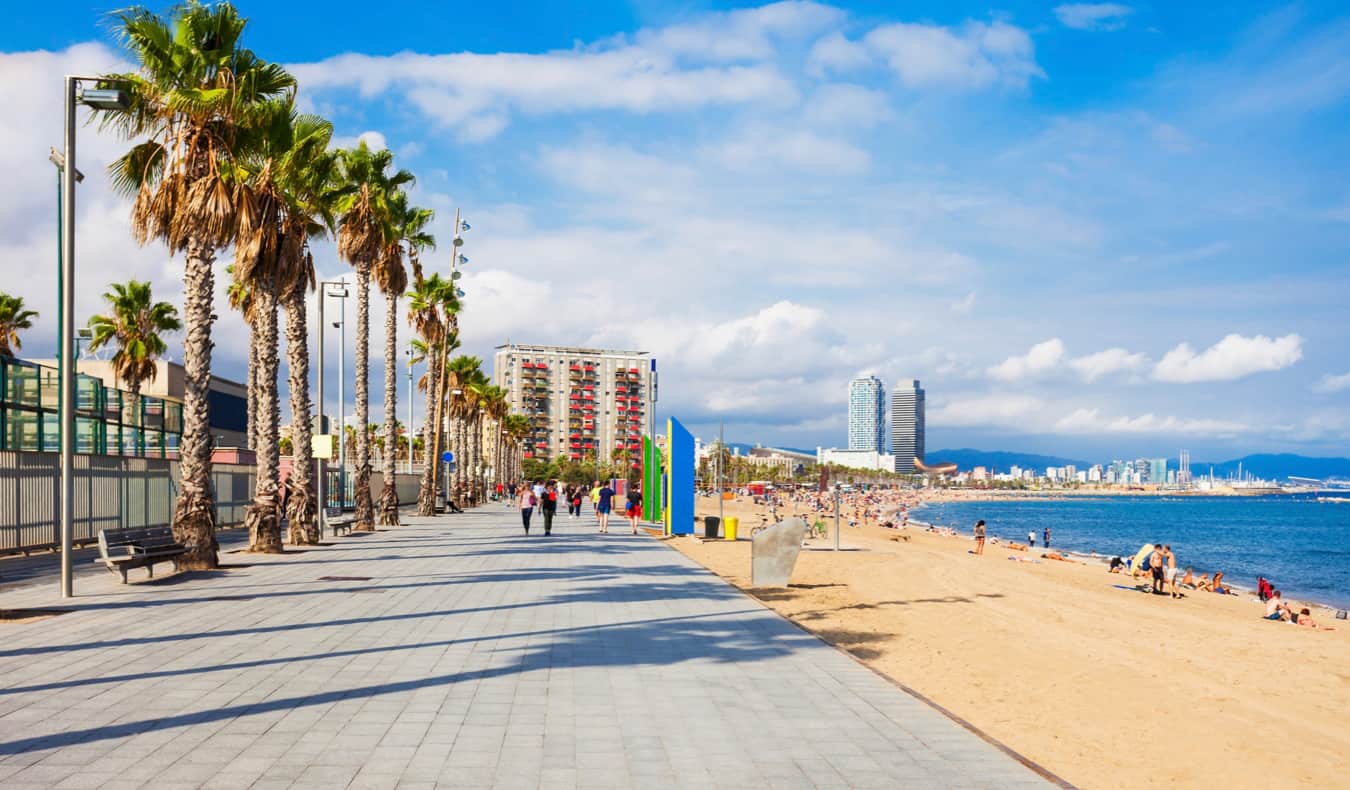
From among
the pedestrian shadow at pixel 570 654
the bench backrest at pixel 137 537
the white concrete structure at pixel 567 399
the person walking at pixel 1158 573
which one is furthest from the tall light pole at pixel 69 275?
the white concrete structure at pixel 567 399

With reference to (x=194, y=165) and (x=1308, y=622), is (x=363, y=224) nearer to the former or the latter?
(x=194, y=165)

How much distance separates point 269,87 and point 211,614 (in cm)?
1069

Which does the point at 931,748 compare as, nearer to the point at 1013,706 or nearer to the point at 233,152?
the point at 1013,706

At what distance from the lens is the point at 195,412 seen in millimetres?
17984

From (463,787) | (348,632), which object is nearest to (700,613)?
(348,632)

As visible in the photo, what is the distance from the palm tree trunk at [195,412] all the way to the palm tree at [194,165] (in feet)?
0.06

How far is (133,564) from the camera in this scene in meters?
15.4

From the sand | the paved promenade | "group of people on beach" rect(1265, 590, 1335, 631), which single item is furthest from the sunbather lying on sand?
the paved promenade

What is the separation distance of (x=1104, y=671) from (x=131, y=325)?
4001 cm

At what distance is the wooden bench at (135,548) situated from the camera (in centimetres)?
1534

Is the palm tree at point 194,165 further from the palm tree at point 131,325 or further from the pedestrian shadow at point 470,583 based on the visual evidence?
the palm tree at point 131,325

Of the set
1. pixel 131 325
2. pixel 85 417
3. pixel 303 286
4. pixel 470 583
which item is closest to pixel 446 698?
pixel 470 583

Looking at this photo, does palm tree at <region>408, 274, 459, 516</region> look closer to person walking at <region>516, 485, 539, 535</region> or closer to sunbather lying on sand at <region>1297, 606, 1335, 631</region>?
person walking at <region>516, 485, 539, 535</region>

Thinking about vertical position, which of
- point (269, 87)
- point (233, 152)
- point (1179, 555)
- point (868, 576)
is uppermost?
point (269, 87)
